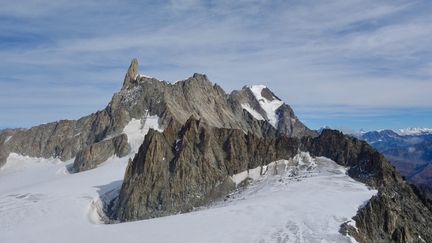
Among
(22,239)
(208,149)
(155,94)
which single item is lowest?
(22,239)

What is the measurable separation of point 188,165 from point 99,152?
200 ft

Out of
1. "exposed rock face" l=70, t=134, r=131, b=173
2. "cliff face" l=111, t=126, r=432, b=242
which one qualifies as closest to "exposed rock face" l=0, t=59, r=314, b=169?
"exposed rock face" l=70, t=134, r=131, b=173

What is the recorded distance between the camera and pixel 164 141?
104 metres

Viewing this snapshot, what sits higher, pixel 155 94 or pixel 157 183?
pixel 155 94

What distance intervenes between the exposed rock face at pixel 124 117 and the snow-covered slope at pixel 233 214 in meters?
64.9

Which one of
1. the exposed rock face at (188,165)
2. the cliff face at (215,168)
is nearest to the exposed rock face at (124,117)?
the exposed rock face at (188,165)

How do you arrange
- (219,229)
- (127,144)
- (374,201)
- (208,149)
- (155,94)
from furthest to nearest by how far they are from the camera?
(155,94) < (127,144) < (208,149) < (374,201) < (219,229)

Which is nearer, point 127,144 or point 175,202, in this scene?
point 175,202

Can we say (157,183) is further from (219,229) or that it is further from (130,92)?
(130,92)

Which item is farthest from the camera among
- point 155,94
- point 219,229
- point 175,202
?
point 155,94

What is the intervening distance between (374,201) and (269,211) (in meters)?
14.6

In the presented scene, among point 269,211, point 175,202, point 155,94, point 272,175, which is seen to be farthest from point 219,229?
point 155,94

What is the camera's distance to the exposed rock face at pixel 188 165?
92125 mm

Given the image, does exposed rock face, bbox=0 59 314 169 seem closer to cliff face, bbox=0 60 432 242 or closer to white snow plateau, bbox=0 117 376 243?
white snow plateau, bbox=0 117 376 243
